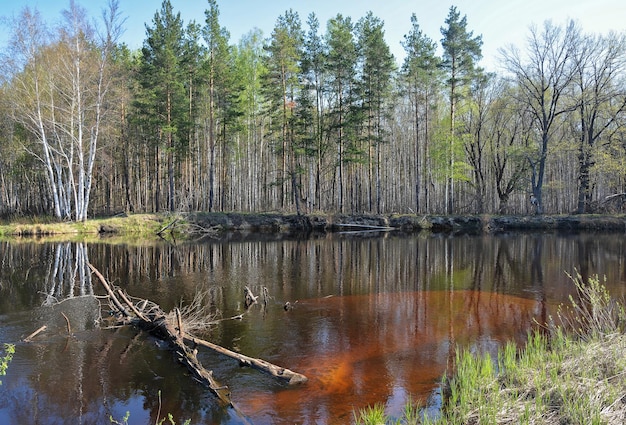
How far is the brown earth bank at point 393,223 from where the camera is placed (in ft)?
117

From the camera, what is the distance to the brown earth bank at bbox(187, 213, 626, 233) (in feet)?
117

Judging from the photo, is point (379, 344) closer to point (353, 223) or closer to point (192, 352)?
point (192, 352)

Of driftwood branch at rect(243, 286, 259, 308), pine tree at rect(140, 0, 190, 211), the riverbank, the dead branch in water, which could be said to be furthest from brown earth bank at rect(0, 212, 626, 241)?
the dead branch in water

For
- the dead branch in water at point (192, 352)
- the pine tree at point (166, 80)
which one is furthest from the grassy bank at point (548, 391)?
the pine tree at point (166, 80)

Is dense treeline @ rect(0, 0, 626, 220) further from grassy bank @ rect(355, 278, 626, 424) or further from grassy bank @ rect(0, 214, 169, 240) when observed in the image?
grassy bank @ rect(355, 278, 626, 424)

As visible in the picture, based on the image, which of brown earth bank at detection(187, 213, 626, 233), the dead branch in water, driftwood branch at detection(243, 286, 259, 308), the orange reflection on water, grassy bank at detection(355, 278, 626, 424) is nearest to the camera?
grassy bank at detection(355, 278, 626, 424)

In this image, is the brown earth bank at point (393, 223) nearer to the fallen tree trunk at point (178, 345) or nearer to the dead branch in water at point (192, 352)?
the fallen tree trunk at point (178, 345)

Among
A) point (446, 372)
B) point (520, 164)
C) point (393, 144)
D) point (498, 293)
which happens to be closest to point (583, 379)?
→ point (446, 372)

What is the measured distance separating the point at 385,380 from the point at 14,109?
34.0 metres

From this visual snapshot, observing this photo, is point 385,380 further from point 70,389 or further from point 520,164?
point 520,164

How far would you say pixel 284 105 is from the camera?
34.7 meters

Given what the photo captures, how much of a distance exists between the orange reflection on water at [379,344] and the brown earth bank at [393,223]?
880 inches

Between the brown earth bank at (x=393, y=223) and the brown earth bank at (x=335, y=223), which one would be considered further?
the brown earth bank at (x=393, y=223)

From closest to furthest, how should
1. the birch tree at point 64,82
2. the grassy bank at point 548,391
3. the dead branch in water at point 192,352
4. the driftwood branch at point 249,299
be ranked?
the grassy bank at point 548,391, the dead branch in water at point 192,352, the driftwood branch at point 249,299, the birch tree at point 64,82
